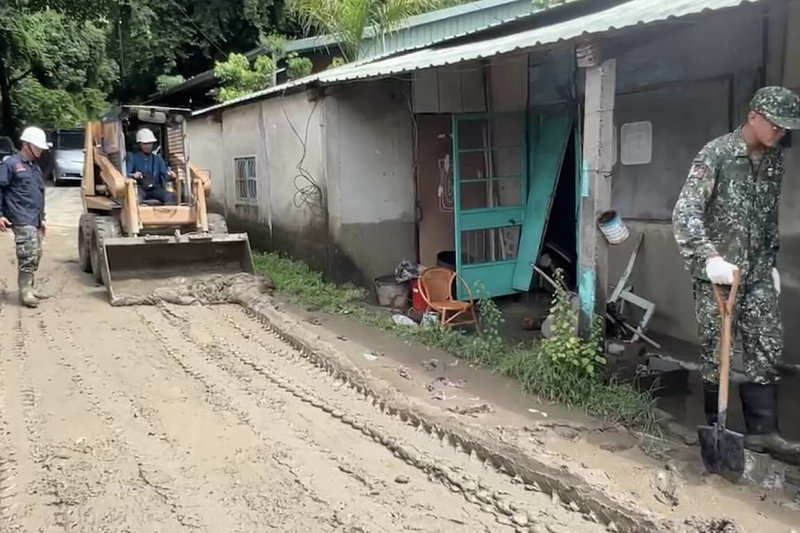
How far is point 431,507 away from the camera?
142 inches

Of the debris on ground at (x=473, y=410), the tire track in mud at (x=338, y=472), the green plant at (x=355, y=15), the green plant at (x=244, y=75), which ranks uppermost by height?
the green plant at (x=355, y=15)

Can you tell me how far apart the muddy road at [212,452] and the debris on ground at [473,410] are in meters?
0.43

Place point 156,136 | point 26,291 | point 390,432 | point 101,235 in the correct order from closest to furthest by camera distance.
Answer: point 390,432
point 26,291
point 101,235
point 156,136

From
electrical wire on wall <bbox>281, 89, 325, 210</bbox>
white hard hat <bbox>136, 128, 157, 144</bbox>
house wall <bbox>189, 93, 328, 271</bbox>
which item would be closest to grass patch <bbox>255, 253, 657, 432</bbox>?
electrical wire on wall <bbox>281, 89, 325, 210</bbox>

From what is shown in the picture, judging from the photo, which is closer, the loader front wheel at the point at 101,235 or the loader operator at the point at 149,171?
the loader front wheel at the point at 101,235

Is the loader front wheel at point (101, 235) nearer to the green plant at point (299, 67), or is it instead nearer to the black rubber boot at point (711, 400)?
the black rubber boot at point (711, 400)

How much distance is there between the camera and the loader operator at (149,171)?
925cm

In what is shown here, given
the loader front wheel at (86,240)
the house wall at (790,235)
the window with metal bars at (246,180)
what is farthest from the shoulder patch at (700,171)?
the window with metal bars at (246,180)

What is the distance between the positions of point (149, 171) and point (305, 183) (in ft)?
6.33

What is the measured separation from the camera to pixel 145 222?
8844 millimetres

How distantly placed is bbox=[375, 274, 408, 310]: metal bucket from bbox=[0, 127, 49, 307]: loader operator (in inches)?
149

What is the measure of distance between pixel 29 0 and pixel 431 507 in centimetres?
1740

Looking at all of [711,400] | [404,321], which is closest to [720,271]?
[711,400]

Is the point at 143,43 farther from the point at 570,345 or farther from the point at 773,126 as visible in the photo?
the point at 773,126
